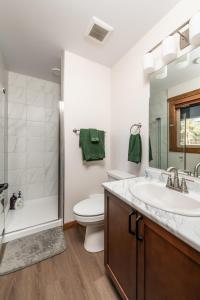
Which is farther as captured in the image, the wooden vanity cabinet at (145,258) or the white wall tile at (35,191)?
the white wall tile at (35,191)

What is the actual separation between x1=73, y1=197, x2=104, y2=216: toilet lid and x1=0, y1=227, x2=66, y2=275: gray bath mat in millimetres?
464

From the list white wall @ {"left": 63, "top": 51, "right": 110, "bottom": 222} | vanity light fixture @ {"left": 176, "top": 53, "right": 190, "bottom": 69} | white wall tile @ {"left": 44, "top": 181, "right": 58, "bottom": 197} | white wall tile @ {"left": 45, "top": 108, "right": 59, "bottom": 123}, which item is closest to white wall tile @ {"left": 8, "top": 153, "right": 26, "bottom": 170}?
white wall tile @ {"left": 44, "top": 181, "right": 58, "bottom": 197}

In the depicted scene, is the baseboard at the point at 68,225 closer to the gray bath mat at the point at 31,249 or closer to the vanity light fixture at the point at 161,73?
the gray bath mat at the point at 31,249

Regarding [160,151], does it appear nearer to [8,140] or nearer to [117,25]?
[117,25]

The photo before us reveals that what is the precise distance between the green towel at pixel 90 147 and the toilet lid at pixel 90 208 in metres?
0.55

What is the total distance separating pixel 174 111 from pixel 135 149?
1.78 ft

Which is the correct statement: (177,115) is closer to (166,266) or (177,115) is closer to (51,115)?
(166,266)

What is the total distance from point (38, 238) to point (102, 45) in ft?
8.08

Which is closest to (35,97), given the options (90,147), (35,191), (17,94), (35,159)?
(17,94)

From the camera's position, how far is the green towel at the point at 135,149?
157 cm

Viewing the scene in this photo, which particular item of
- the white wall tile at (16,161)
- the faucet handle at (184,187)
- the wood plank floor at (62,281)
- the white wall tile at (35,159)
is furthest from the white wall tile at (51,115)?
the faucet handle at (184,187)

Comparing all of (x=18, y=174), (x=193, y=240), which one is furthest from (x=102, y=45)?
(x=18, y=174)

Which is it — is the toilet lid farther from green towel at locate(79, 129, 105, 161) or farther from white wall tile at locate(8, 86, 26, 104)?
white wall tile at locate(8, 86, 26, 104)

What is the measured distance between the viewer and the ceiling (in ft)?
4.08
